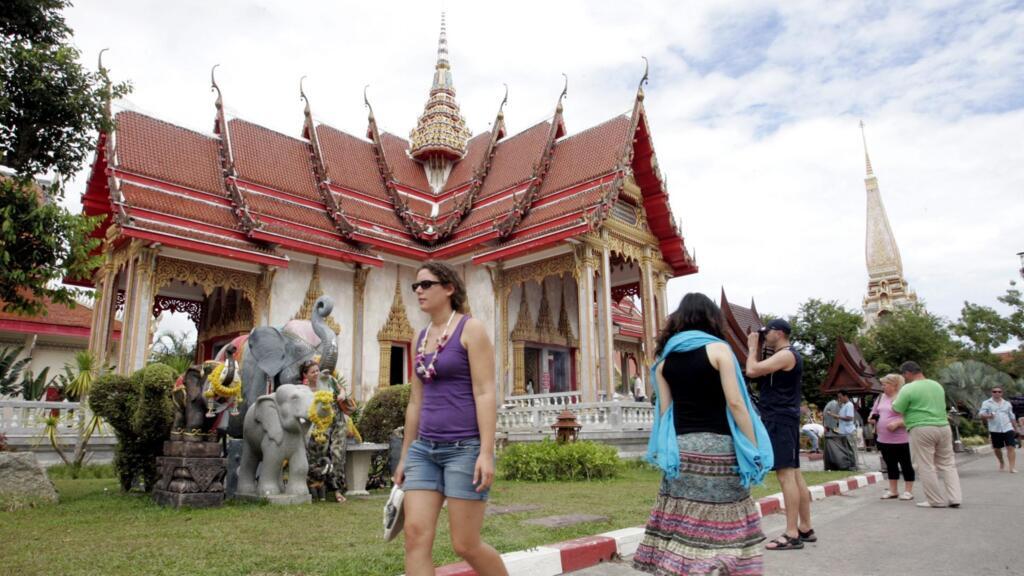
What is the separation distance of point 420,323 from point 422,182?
191 inches

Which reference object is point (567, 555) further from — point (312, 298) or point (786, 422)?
point (312, 298)

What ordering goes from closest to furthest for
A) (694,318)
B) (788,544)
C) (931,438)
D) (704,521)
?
(704,521)
(694,318)
(788,544)
(931,438)

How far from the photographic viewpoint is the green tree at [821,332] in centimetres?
2424

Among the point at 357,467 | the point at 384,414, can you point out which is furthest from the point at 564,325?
the point at 357,467

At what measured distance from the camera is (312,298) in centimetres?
1466

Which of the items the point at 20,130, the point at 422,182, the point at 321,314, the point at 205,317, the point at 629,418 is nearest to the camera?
the point at 20,130

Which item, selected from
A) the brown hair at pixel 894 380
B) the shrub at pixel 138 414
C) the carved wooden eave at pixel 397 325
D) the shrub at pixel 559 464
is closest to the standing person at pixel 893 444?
the brown hair at pixel 894 380

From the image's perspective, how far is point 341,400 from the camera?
6.50m

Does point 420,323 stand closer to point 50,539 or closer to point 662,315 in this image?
point 662,315

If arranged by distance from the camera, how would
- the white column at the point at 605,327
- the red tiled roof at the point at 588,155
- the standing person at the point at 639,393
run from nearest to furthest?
the white column at the point at 605,327, the standing person at the point at 639,393, the red tiled roof at the point at 588,155

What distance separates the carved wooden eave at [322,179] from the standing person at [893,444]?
1117 cm

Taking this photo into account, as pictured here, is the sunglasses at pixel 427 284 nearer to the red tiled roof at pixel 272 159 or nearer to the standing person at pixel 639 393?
the standing person at pixel 639 393

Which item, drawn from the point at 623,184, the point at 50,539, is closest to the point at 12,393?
the point at 50,539

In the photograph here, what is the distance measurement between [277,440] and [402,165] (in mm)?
14496
